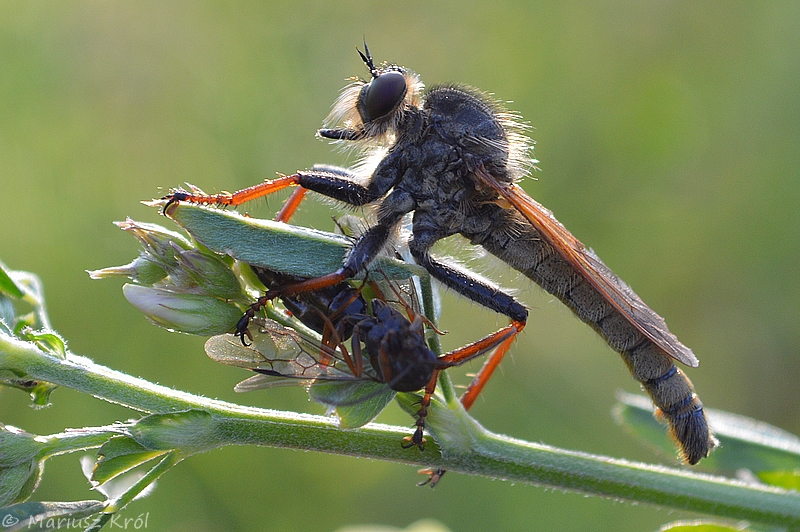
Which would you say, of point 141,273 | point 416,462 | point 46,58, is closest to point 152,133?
point 46,58

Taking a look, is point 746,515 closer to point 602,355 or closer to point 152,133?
point 602,355

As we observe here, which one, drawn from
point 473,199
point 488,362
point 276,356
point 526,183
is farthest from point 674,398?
point 526,183

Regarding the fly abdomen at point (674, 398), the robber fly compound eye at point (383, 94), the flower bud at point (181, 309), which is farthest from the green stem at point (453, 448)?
the robber fly compound eye at point (383, 94)

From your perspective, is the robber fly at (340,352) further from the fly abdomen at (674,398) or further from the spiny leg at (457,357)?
the fly abdomen at (674,398)

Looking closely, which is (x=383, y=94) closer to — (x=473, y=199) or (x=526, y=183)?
(x=473, y=199)

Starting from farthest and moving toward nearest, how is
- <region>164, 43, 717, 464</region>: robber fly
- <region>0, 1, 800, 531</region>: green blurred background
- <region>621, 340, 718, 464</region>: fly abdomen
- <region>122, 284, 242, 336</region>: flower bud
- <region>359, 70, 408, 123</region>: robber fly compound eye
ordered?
<region>0, 1, 800, 531</region>: green blurred background < <region>359, 70, 408, 123</region>: robber fly compound eye < <region>164, 43, 717, 464</region>: robber fly < <region>621, 340, 718, 464</region>: fly abdomen < <region>122, 284, 242, 336</region>: flower bud

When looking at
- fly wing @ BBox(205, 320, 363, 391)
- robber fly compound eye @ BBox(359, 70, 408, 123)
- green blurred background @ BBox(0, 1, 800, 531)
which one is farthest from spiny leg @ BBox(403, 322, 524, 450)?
green blurred background @ BBox(0, 1, 800, 531)

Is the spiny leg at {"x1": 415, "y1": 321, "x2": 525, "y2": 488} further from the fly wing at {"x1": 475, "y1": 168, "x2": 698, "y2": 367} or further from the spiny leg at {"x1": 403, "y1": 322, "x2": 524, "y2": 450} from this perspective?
the fly wing at {"x1": 475, "y1": 168, "x2": 698, "y2": 367}
